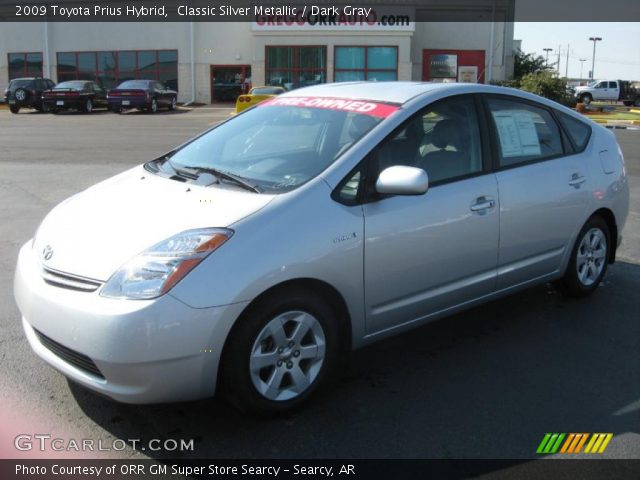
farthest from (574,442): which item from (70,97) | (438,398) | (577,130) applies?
(70,97)

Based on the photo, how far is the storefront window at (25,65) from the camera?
39.2 m

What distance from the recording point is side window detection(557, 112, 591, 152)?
16.6 ft

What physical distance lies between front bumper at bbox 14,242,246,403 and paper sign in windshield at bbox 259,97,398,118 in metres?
1.56

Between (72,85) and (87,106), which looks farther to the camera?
(87,106)

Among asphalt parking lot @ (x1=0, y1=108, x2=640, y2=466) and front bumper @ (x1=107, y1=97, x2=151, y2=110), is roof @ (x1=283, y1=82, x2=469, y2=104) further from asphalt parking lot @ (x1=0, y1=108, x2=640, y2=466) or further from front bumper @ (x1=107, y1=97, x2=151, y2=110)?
front bumper @ (x1=107, y1=97, x2=151, y2=110)

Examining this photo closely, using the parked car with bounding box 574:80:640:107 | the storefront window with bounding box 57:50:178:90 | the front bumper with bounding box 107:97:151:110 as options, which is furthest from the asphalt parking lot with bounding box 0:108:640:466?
the parked car with bounding box 574:80:640:107

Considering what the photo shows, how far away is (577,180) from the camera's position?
4871mm

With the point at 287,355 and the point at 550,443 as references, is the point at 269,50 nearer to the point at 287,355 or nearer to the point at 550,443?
the point at 287,355

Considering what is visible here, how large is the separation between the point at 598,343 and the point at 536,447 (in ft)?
4.99

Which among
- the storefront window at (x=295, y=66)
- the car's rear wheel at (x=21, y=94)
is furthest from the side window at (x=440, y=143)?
the storefront window at (x=295, y=66)

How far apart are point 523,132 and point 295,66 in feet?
107

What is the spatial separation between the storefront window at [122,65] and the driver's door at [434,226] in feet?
118

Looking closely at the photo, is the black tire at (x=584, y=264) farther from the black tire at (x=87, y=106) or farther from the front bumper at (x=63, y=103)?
the black tire at (x=87, y=106)
